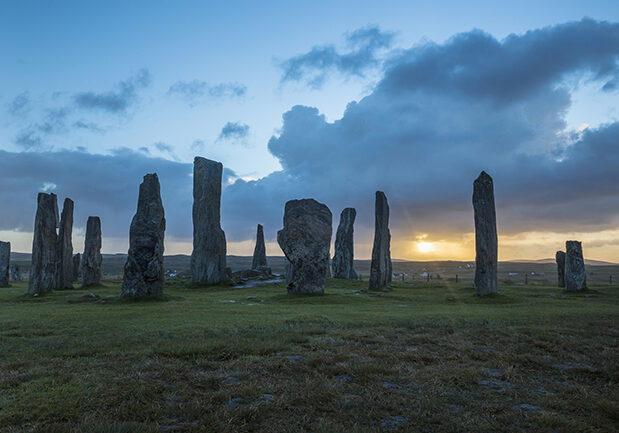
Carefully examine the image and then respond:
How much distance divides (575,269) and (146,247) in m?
25.8

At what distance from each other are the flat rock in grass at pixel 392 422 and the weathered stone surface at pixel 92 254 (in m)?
29.3

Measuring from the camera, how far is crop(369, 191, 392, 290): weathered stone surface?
27438mm

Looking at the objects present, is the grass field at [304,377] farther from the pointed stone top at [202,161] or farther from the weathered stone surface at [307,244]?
the pointed stone top at [202,161]

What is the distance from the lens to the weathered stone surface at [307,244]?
2178 centimetres

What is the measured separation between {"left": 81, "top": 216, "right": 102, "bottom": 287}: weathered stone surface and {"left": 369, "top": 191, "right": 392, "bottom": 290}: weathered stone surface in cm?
1955

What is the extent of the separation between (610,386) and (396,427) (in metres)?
4.06

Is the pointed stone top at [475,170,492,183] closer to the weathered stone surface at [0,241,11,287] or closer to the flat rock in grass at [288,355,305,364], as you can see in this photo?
the flat rock in grass at [288,355,305,364]

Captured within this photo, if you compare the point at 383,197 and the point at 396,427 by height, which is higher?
the point at 383,197

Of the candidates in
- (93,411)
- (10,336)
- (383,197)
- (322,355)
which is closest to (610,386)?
(322,355)

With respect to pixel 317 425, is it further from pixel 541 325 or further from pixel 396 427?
pixel 541 325

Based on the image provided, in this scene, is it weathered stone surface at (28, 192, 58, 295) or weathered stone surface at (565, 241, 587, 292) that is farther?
weathered stone surface at (565, 241, 587, 292)

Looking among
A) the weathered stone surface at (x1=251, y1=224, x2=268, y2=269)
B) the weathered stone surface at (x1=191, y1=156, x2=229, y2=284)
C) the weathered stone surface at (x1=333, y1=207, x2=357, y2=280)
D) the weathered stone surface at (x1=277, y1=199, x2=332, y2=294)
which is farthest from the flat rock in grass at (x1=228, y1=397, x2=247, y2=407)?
the weathered stone surface at (x1=251, y1=224, x2=268, y2=269)

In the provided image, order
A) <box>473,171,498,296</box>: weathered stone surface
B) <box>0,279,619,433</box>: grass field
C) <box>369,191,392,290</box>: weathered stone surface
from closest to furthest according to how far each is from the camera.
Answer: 1. <box>0,279,619,433</box>: grass field
2. <box>473,171,498,296</box>: weathered stone surface
3. <box>369,191,392,290</box>: weathered stone surface

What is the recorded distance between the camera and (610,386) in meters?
6.39
